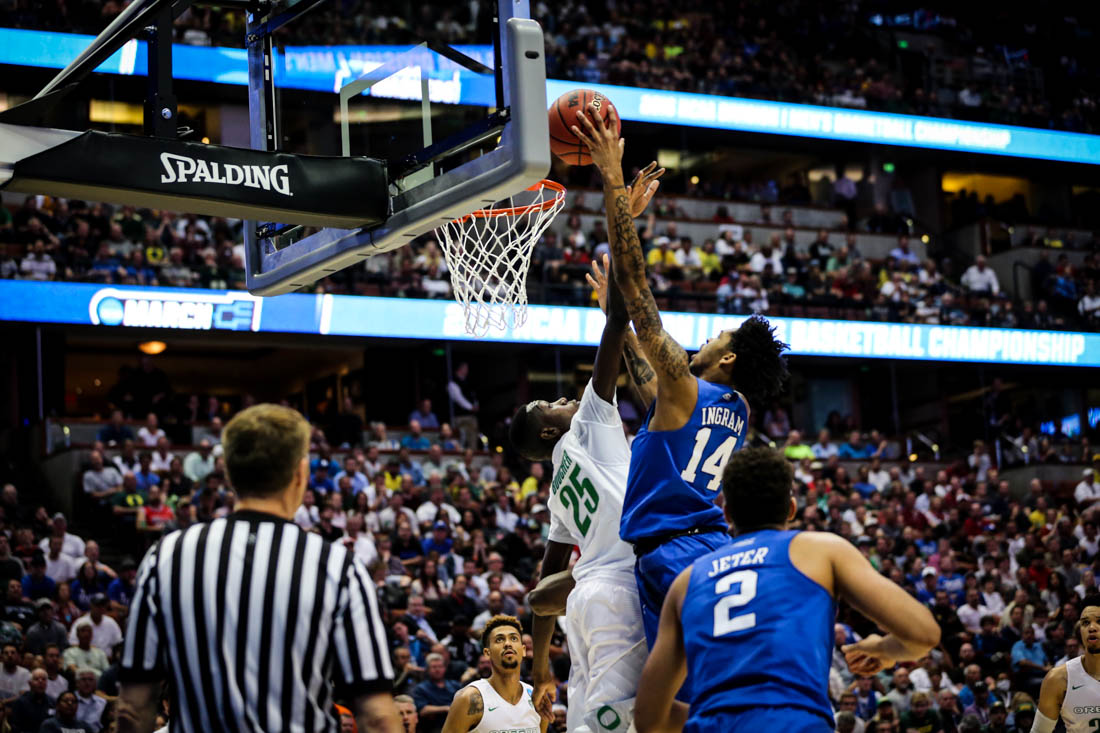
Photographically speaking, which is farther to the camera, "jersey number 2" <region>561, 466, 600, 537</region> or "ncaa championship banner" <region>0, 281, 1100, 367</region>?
"ncaa championship banner" <region>0, 281, 1100, 367</region>

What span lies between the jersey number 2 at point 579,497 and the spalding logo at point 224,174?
168cm

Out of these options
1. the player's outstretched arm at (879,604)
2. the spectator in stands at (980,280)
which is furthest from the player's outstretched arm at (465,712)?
the spectator in stands at (980,280)

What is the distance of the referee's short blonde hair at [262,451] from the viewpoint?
3340mm

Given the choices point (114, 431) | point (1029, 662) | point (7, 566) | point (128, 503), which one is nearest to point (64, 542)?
point (7, 566)

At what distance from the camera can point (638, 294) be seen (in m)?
4.81

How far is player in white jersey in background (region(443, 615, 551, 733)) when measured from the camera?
717 cm

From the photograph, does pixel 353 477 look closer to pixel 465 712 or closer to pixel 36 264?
pixel 36 264

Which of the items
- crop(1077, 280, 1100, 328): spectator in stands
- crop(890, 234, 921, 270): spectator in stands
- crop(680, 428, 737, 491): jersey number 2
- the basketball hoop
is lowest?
crop(680, 428, 737, 491): jersey number 2

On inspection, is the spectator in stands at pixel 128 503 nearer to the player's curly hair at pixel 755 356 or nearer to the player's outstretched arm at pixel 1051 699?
the player's outstretched arm at pixel 1051 699

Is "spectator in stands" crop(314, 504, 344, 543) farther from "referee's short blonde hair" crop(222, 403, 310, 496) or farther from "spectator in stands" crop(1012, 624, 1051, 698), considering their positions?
"referee's short blonde hair" crop(222, 403, 310, 496)

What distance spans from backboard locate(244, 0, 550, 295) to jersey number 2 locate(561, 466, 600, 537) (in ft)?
3.90

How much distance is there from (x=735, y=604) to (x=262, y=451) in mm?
1371

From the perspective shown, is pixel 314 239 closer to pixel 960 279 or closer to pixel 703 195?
pixel 703 195

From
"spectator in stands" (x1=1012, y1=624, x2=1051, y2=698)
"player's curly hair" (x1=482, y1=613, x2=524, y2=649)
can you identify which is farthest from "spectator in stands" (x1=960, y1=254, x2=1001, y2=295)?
"player's curly hair" (x1=482, y1=613, x2=524, y2=649)
